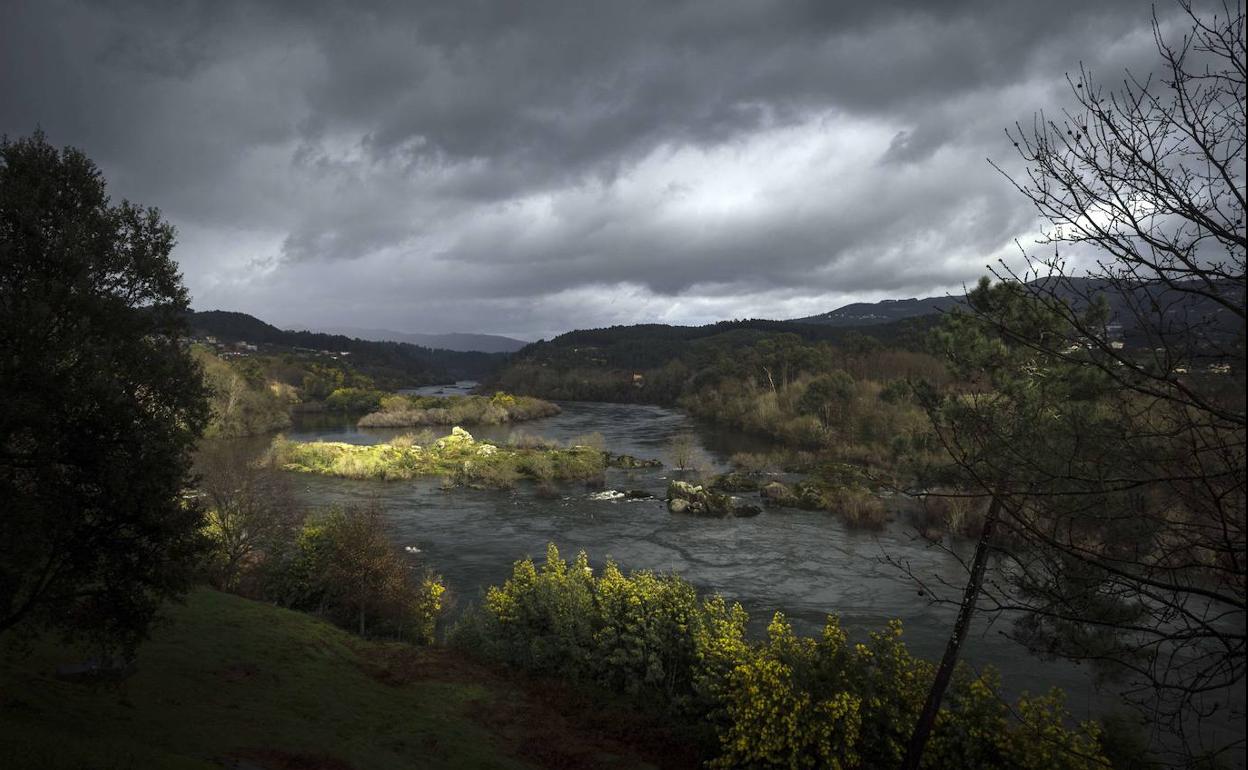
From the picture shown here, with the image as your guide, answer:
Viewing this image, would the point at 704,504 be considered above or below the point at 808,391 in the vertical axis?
below

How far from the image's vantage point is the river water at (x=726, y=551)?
18.2m

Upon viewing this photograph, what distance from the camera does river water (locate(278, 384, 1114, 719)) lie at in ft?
59.9

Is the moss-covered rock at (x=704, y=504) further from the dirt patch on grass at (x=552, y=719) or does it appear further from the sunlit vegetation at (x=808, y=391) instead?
the dirt patch on grass at (x=552, y=719)

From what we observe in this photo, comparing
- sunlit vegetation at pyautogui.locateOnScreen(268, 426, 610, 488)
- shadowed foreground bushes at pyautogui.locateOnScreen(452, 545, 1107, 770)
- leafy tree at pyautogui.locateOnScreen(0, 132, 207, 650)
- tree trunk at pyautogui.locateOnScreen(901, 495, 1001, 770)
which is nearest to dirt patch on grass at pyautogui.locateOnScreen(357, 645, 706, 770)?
shadowed foreground bushes at pyautogui.locateOnScreen(452, 545, 1107, 770)

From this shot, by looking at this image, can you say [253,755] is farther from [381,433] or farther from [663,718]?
[381,433]

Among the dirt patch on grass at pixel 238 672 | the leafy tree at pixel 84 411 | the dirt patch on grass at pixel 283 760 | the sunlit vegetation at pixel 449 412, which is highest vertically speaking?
the leafy tree at pixel 84 411

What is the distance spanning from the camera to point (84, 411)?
27.7 ft

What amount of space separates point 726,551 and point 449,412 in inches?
2385

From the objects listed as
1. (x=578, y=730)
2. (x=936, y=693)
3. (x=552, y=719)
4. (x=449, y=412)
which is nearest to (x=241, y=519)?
(x=552, y=719)

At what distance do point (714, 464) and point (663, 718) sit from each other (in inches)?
1417

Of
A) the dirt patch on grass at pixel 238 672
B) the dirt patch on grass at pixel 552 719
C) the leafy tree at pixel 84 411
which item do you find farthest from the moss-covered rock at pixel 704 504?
the leafy tree at pixel 84 411

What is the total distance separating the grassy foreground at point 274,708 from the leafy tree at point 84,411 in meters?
1.48

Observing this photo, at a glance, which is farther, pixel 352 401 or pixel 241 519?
pixel 352 401

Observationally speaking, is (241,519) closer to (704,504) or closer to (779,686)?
(779,686)
